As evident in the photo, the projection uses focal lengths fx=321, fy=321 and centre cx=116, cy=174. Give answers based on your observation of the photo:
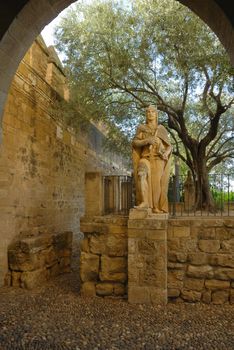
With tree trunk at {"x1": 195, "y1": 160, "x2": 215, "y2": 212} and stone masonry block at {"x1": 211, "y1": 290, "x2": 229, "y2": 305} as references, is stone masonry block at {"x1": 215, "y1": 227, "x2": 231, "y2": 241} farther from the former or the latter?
tree trunk at {"x1": 195, "y1": 160, "x2": 215, "y2": 212}

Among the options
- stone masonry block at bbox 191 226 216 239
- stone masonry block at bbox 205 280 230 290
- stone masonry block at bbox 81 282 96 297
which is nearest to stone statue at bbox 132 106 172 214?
stone masonry block at bbox 191 226 216 239

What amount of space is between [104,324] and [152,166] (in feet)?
8.56

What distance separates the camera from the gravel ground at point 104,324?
11.9 feet

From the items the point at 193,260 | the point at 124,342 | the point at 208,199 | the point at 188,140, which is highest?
the point at 188,140

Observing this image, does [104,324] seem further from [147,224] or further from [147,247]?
[147,224]

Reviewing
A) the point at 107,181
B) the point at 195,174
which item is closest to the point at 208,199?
the point at 195,174

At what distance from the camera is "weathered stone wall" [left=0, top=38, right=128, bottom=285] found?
6.14 metres

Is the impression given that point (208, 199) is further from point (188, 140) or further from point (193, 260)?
point (193, 260)

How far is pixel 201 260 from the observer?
17.2 feet

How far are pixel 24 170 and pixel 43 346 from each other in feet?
12.9

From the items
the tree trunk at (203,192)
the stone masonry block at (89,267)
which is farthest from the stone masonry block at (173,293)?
the tree trunk at (203,192)

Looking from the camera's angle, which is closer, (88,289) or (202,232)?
(202,232)

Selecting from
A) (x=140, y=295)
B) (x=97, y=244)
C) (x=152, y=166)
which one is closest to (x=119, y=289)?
(x=140, y=295)

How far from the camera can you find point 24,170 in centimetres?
672
